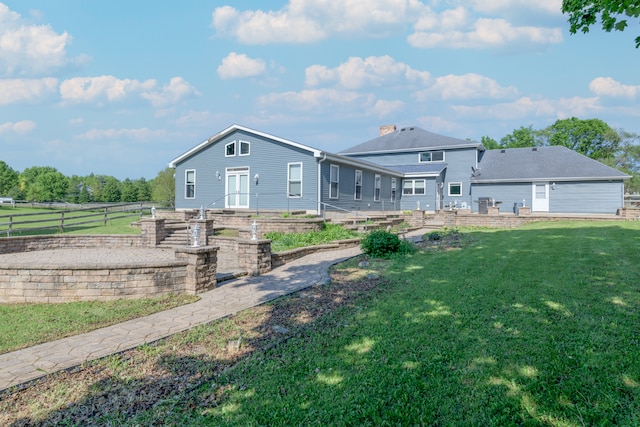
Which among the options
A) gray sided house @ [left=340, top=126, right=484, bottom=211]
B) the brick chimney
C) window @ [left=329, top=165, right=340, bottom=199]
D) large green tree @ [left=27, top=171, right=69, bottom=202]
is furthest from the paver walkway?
large green tree @ [left=27, top=171, right=69, bottom=202]

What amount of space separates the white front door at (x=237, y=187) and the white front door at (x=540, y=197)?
18826mm

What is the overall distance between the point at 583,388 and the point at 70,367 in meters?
4.71

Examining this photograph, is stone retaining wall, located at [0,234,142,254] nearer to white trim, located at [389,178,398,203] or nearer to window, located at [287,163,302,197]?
window, located at [287,163,302,197]

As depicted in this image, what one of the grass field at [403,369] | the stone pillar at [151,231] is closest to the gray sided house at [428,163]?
the stone pillar at [151,231]

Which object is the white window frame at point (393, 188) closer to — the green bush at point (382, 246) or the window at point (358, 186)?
the window at point (358, 186)

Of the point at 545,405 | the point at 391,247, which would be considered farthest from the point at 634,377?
the point at 391,247

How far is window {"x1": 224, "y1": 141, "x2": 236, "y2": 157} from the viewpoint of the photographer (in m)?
20.2

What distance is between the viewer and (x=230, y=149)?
20328 mm

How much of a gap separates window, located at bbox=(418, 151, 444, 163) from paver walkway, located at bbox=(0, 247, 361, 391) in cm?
2276

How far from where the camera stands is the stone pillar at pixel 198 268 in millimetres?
6629

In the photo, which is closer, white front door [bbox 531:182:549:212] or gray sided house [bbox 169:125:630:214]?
gray sided house [bbox 169:125:630:214]

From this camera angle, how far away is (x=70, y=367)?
150 inches

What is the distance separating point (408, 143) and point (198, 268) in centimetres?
2596

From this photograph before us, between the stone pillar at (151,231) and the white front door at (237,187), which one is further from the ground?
the white front door at (237,187)
